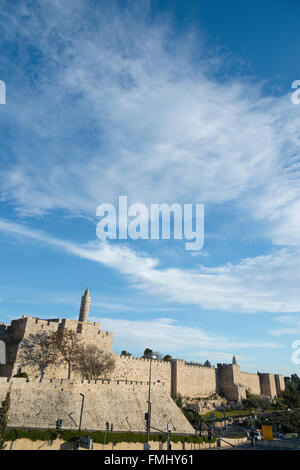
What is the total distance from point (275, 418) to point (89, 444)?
48.7m

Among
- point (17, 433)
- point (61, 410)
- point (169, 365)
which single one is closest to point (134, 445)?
point (61, 410)

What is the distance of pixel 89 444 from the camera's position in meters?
28.0

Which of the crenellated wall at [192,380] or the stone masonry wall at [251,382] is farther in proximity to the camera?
the stone masonry wall at [251,382]

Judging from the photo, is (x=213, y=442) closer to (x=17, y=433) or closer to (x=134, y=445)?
(x=134, y=445)

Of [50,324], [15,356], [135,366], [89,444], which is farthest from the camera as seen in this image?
[135,366]

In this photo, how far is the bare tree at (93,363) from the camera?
4584 centimetres

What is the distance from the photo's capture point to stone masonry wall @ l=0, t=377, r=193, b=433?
31625mm

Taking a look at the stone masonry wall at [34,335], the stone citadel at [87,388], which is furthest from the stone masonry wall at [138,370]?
the stone masonry wall at [34,335]

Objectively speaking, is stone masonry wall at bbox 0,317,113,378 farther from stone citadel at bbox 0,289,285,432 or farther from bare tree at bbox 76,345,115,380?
bare tree at bbox 76,345,115,380

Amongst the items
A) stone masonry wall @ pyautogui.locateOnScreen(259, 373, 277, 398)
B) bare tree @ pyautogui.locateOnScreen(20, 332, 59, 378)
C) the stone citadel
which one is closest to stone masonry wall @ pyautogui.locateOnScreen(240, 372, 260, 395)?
stone masonry wall @ pyautogui.locateOnScreen(259, 373, 277, 398)

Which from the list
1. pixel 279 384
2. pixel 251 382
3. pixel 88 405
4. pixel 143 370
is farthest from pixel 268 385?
pixel 88 405

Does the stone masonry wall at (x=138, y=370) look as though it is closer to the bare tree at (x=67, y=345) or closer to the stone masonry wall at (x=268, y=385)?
the bare tree at (x=67, y=345)

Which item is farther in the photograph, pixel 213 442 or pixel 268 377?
pixel 268 377
